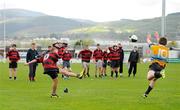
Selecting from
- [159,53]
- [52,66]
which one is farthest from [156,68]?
[52,66]

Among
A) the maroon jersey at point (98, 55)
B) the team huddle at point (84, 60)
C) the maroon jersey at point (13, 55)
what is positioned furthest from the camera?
the maroon jersey at point (98, 55)

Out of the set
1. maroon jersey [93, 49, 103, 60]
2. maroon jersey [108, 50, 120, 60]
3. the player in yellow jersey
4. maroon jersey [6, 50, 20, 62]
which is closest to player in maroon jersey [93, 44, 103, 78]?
maroon jersey [93, 49, 103, 60]

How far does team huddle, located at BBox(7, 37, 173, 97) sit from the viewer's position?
18719 millimetres

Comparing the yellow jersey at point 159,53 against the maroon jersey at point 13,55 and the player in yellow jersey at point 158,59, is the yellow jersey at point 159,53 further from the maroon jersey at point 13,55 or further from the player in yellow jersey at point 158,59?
the maroon jersey at point 13,55

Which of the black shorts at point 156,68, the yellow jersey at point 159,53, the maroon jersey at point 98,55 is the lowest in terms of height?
the maroon jersey at point 98,55

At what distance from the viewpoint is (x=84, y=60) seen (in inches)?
1433

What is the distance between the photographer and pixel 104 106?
55.0ft

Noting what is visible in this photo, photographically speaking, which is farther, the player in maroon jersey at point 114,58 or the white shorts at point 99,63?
the white shorts at point 99,63

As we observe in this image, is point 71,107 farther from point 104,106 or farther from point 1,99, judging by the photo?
point 1,99

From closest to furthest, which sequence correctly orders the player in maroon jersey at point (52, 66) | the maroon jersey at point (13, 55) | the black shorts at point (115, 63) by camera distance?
the player in maroon jersey at point (52, 66) → the maroon jersey at point (13, 55) → the black shorts at point (115, 63)

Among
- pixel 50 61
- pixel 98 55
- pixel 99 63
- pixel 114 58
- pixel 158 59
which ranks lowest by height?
pixel 99 63

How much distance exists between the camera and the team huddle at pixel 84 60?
1872 cm

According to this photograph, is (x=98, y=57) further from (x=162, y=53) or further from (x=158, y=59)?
(x=162, y=53)

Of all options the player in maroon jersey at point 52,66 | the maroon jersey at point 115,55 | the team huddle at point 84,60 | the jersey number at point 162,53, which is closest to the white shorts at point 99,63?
the team huddle at point 84,60
